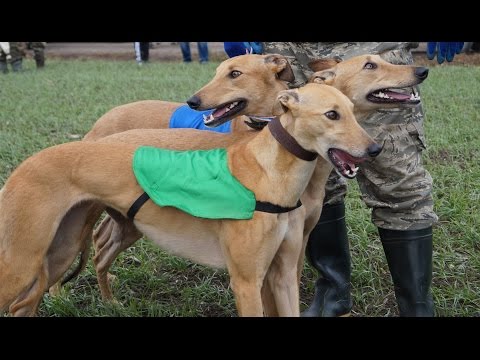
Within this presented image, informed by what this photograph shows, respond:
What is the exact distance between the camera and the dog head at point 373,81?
315cm

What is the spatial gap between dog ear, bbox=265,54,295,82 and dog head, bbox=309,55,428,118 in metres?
0.36

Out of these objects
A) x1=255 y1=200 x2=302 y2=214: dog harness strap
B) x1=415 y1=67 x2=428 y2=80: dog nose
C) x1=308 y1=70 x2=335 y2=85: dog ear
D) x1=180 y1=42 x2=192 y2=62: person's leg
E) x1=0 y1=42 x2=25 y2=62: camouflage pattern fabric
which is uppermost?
x1=415 y1=67 x2=428 y2=80: dog nose

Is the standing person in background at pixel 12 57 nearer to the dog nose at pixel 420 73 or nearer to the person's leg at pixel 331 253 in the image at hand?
the person's leg at pixel 331 253

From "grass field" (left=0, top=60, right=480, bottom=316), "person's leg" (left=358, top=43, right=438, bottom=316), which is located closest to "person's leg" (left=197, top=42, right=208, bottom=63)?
"grass field" (left=0, top=60, right=480, bottom=316)

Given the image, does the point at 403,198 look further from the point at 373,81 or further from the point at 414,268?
the point at 373,81

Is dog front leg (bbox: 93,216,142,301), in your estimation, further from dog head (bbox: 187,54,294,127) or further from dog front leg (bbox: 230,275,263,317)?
dog front leg (bbox: 230,275,263,317)

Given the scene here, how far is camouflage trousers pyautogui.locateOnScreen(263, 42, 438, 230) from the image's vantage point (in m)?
3.33

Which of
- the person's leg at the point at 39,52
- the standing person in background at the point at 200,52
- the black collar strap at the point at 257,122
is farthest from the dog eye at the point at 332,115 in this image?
the person's leg at the point at 39,52

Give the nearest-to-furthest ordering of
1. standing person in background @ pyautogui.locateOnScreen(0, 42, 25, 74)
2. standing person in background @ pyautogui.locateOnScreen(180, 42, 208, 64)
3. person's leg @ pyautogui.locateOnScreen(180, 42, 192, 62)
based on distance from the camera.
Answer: standing person in background @ pyautogui.locateOnScreen(0, 42, 25, 74)
standing person in background @ pyautogui.locateOnScreen(180, 42, 208, 64)
person's leg @ pyautogui.locateOnScreen(180, 42, 192, 62)

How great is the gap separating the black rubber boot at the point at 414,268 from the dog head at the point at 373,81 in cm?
77

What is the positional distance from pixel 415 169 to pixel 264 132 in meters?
0.95

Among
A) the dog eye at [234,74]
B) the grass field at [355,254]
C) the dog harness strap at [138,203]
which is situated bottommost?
the grass field at [355,254]

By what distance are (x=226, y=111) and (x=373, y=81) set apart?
96 cm

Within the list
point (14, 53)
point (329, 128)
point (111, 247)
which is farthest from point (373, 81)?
point (14, 53)
